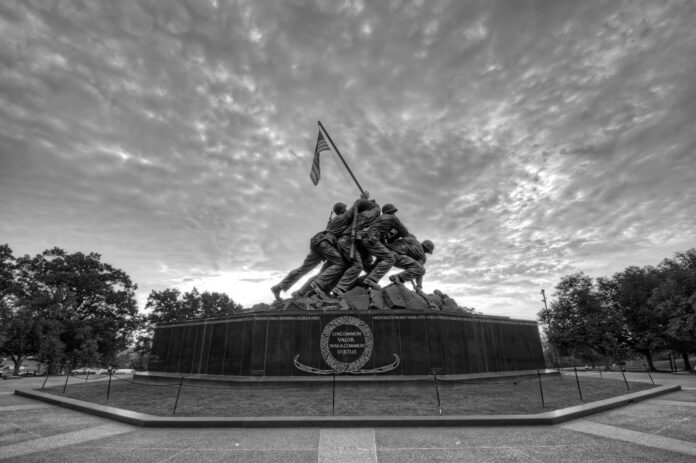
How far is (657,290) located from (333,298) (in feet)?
108

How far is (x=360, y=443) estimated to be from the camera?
650 centimetres

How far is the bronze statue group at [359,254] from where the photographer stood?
16.8 m

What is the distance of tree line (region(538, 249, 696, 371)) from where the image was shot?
120ft

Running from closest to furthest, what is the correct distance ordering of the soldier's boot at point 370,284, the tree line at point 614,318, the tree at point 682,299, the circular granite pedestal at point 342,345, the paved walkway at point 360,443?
1. the paved walkway at point 360,443
2. the circular granite pedestal at point 342,345
3. the soldier's boot at point 370,284
4. the tree at point 682,299
5. the tree line at point 614,318

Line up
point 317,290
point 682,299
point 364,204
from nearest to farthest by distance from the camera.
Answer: point 317,290, point 364,204, point 682,299

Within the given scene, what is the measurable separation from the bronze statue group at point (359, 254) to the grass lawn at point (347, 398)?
512 centimetres

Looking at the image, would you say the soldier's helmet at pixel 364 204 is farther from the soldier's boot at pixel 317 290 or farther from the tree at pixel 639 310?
the tree at pixel 639 310

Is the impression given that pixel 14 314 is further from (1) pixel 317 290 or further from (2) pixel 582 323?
(2) pixel 582 323

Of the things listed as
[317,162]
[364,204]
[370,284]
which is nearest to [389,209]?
[364,204]

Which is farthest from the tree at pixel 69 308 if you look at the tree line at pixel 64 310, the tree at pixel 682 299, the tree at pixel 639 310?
the tree at pixel 639 310

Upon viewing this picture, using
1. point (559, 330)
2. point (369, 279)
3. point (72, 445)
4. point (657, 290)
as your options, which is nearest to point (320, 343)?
point (369, 279)

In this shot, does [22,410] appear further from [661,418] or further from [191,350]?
[661,418]

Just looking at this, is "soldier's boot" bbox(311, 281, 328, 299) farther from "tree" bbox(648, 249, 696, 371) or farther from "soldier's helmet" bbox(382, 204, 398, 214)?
"tree" bbox(648, 249, 696, 371)

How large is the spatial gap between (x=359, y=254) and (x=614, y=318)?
37039 millimetres
